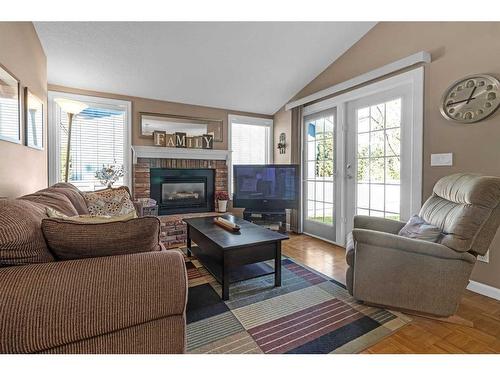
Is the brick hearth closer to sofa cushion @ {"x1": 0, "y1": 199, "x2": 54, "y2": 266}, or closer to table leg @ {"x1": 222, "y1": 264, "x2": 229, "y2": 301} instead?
table leg @ {"x1": 222, "y1": 264, "x2": 229, "y2": 301}

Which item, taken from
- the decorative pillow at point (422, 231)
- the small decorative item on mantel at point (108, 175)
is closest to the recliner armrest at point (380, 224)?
the decorative pillow at point (422, 231)

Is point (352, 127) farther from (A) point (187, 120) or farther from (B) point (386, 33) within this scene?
(A) point (187, 120)

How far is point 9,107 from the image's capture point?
1.79 metres

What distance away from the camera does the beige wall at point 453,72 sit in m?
2.05

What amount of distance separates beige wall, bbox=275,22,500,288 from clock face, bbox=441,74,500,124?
0.06 m

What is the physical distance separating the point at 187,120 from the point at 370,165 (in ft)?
8.96

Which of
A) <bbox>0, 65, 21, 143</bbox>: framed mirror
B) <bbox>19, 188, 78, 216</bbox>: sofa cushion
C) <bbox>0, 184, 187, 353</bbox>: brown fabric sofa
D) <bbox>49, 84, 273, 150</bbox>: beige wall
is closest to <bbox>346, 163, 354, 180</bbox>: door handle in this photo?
<bbox>49, 84, 273, 150</bbox>: beige wall

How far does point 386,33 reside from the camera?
2.81 metres

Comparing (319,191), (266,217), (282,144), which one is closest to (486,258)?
(319,191)

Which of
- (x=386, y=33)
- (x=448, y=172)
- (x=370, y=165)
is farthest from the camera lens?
(x=370, y=165)

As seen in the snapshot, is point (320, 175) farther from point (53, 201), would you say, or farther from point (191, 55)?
point (53, 201)

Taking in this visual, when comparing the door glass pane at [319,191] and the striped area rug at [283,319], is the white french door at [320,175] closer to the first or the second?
the door glass pane at [319,191]
